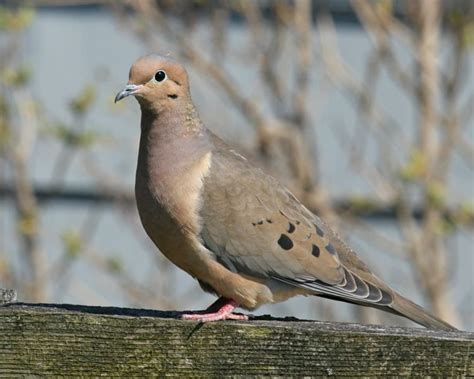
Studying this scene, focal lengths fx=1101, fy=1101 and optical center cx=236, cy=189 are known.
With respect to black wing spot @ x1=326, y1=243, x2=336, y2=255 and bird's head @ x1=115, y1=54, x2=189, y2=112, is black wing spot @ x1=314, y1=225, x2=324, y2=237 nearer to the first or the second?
black wing spot @ x1=326, y1=243, x2=336, y2=255

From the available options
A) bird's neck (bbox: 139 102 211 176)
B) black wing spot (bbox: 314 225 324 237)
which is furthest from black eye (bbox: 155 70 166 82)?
black wing spot (bbox: 314 225 324 237)

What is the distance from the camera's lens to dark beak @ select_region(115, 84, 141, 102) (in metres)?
3.32

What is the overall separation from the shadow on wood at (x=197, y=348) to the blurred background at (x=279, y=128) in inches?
134

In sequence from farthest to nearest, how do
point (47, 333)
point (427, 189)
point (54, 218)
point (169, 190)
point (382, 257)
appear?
point (54, 218), point (382, 257), point (427, 189), point (169, 190), point (47, 333)

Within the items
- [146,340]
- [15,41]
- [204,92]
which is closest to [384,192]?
[204,92]

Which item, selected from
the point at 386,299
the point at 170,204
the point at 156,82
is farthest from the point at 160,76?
the point at 386,299

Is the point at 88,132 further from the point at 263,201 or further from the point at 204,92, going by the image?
the point at 263,201

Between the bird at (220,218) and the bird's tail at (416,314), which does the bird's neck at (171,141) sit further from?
the bird's tail at (416,314)

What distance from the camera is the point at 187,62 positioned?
20.6 ft

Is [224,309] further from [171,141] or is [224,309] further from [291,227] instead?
[171,141]

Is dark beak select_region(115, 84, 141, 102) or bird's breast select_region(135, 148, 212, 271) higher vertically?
dark beak select_region(115, 84, 141, 102)

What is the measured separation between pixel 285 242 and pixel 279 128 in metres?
2.86

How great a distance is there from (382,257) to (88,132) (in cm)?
278

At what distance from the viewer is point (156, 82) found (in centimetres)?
338
